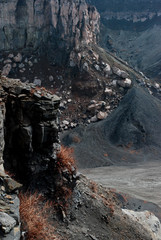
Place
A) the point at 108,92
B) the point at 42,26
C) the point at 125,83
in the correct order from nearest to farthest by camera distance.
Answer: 1. the point at 108,92
2. the point at 125,83
3. the point at 42,26

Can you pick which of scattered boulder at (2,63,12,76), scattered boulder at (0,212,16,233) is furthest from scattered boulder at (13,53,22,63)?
scattered boulder at (0,212,16,233)

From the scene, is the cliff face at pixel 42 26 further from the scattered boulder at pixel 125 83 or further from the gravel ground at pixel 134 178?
the gravel ground at pixel 134 178

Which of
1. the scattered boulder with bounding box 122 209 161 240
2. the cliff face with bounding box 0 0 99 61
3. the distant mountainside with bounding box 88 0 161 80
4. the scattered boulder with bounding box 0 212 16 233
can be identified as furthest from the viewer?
the distant mountainside with bounding box 88 0 161 80

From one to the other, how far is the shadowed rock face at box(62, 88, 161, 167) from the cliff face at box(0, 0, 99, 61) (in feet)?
52.0

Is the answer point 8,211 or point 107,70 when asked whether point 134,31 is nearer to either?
point 107,70

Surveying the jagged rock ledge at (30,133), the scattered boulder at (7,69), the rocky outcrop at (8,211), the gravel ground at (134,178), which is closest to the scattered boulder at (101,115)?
the gravel ground at (134,178)

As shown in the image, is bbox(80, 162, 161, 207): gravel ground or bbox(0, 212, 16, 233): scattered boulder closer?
bbox(0, 212, 16, 233): scattered boulder

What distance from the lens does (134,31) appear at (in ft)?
220

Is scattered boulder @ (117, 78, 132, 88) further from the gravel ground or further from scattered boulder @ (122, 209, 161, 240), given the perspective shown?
scattered boulder @ (122, 209, 161, 240)

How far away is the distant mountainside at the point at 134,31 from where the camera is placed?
5428cm

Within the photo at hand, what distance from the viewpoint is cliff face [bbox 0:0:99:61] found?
36.6 m

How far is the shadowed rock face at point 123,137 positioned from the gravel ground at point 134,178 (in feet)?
4.49

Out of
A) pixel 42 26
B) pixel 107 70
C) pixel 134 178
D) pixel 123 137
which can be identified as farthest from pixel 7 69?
pixel 134 178

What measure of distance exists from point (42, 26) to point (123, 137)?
83.8ft
